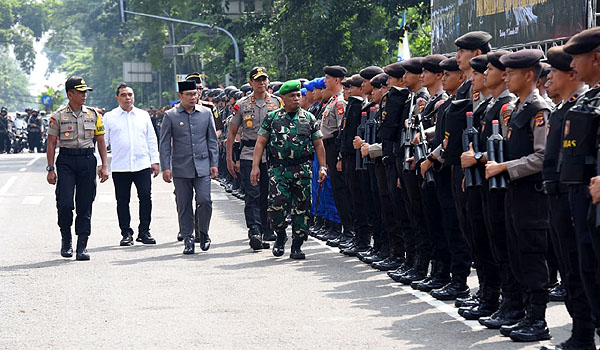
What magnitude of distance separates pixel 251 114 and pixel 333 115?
1125mm

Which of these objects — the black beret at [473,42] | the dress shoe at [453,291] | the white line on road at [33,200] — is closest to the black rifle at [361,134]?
the dress shoe at [453,291]

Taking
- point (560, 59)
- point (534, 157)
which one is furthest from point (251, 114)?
point (560, 59)

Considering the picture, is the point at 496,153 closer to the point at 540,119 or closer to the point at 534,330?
the point at 540,119

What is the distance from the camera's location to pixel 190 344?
805cm

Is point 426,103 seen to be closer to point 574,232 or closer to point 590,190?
point 574,232

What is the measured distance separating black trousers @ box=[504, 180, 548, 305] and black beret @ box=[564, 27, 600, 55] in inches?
54.1

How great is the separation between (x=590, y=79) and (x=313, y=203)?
9408 mm

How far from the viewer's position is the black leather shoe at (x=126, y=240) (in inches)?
586

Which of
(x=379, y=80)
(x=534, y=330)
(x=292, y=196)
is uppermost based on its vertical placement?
(x=379, y=80)

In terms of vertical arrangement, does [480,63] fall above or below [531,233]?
above

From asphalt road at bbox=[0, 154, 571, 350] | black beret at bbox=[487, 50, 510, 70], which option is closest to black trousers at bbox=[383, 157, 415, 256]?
asphalt road at bbox=[0, 154, 571, 350]

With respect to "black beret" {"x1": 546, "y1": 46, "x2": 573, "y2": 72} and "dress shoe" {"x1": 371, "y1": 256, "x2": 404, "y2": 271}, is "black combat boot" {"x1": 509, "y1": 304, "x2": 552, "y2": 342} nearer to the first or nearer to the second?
"black beret" {"x1": 546, "y1": 46, "x2": 573, "y2": 72}

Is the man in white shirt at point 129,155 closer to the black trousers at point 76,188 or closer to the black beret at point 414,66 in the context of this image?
the black trousers at point 76,188

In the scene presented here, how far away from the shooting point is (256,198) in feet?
47.3
